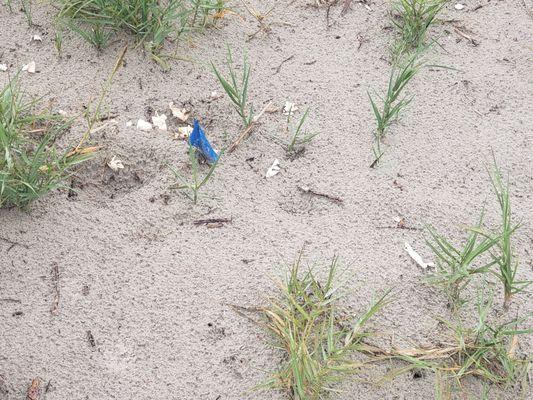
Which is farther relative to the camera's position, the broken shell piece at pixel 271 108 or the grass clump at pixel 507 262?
the broken shell piece at pixel 271 108

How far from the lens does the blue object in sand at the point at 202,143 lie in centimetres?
209

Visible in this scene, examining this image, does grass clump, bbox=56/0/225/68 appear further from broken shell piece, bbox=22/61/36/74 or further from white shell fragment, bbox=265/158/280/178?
white shell fragment, bbox=265/158/280/178

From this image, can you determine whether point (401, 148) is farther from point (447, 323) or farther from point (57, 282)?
point (57, 282)

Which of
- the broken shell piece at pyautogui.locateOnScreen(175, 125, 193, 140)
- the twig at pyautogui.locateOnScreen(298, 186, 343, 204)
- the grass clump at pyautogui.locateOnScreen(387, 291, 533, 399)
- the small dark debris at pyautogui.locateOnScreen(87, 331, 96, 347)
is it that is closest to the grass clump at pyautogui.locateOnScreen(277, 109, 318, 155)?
the twig at pyautogui.locateOnScreen(298, 186, 343, 204)

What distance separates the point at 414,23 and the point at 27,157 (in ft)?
4.77

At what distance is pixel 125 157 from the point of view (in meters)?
2.18

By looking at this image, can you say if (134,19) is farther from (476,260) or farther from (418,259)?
(476,260)

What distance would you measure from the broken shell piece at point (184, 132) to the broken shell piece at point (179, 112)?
39 mm

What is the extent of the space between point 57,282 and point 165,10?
1.08 metres

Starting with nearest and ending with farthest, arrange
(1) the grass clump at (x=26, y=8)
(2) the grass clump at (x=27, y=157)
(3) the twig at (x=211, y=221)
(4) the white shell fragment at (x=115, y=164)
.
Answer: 1. (2) the grass clump at (x=27, y=157)
2. (3) the twig at (x=211, y=221)
3. (4) the white shell fragment at (x=115, y=164)
4. (1) the grass clump at (x=26, y=8)

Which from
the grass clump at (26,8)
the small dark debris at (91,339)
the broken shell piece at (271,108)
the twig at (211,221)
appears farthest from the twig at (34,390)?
the grass clump at (26,8)

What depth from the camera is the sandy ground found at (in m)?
1.75

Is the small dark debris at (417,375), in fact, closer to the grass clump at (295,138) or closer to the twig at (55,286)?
the grass clump at (295,138)

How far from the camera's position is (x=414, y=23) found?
2561 millimetres
